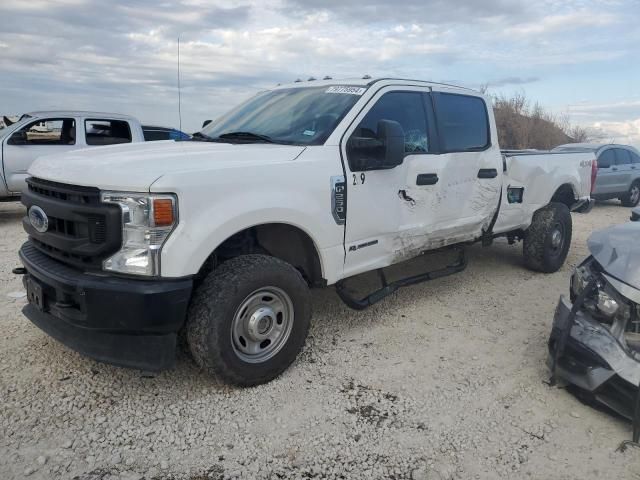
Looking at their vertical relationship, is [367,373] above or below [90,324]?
below

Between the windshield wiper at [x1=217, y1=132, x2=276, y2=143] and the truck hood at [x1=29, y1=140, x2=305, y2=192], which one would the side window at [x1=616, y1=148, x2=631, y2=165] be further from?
the truck hood at [x1=29, y1=140, x2=305, y2=192]

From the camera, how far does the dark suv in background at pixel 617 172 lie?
1300 cm

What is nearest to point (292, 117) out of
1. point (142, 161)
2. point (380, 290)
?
point (142, 161)

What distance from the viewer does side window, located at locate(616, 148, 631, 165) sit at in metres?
13.6

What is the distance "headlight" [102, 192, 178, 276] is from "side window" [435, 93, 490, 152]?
8.85 ft

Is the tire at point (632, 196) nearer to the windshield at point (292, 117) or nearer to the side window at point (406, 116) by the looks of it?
the side window at point (406, 116)

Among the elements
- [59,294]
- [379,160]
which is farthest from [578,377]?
[59,294]

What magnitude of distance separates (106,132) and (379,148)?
7.23 metres

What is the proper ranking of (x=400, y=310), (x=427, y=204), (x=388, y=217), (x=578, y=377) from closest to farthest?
(x=578, y=377)
(x=388, y=217)
(x=427, y=204)
(x=400, y=310)

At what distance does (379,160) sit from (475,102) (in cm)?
203

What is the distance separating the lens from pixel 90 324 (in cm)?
285

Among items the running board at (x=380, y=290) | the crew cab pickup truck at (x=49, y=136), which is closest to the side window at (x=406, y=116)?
the running board at (x=380, y=290)

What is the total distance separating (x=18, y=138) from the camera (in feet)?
28.3

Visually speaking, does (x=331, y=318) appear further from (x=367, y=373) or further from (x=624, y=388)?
(x=624, y=388)
